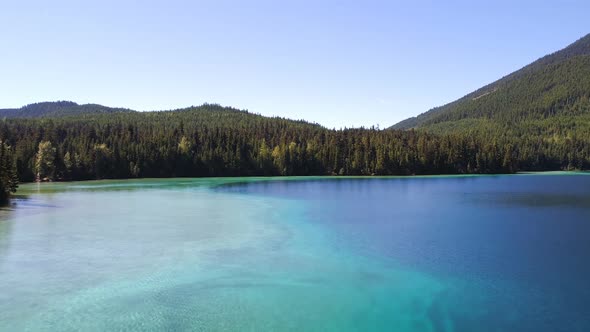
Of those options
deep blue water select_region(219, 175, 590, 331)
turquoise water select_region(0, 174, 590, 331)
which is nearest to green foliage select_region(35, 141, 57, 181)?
turquoise water select_region(0, 174, 590, 331)

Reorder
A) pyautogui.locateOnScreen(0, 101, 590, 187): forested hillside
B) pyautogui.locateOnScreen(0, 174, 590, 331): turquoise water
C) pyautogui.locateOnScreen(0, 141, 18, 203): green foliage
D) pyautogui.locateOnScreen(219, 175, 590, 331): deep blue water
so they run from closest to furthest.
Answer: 1. pyautogui.locateOnScreen(0, 174, 590, 331): turquoise water
2. pyautogui.locateOnScreen(219, 175, 590, 331): deep blue water
3. pyautogui.locateOnScreen(0, 141, 18, 203): green foliage
4. pyautogui.locateOnScreen(0, 101, 590, 187): forested hillside

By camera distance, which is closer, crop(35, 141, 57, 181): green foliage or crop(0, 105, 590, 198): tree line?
crop(35, 141, 57, 181): green foliage

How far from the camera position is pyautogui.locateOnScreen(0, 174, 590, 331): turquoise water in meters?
16.2

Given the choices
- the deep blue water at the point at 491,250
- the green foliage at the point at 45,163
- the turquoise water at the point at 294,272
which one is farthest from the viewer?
the green foliage at the point at 45,163

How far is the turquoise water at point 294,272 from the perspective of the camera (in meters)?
16.2

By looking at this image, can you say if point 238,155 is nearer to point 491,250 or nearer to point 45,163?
point 45,163

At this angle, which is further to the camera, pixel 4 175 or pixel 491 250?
pixel 4 175

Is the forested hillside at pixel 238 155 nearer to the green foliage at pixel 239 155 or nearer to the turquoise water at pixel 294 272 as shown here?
the green foliage at pixel 239 155

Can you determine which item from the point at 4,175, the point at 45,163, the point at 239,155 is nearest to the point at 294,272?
the point at 4,175

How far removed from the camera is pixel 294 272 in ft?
74.4

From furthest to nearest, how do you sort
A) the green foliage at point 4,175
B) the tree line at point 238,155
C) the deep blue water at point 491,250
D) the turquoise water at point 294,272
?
1. the tree line at point 238,155
2. the green foliage at point 4,175
3. the deep blue water at point 491,250
4. the turquoise water at point 294,272

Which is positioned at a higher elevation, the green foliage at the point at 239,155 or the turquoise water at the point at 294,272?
the green foliage at the point at 239,155

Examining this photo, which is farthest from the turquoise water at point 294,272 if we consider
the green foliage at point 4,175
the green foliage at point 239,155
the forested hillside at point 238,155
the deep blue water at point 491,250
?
the forested hillside at point 238,155

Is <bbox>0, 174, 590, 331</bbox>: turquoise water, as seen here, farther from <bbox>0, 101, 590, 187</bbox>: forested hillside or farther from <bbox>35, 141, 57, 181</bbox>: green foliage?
<bbox>0, 101, 590, 187</bbox>: forested hillside
